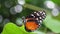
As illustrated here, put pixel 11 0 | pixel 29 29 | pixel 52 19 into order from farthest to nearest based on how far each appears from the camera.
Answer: pixel 52 19 → pixel 11 0 → pixel 29 29

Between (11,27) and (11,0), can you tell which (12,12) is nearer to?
(11,0)

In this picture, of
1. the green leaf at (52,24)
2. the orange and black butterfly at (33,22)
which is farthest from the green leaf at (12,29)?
the green leaf at (52,24)

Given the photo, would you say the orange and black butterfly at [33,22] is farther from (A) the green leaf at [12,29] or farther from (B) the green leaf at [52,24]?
(B) the green leaf at [52,24]

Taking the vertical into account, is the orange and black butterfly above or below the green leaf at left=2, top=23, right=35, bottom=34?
above

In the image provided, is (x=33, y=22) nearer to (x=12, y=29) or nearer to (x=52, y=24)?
(x=12, y=29)

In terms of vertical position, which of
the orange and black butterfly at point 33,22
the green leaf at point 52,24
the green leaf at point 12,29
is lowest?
the green leaf at point 52,24

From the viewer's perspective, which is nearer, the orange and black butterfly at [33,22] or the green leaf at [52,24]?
the orange and black butterfly at [33,22]

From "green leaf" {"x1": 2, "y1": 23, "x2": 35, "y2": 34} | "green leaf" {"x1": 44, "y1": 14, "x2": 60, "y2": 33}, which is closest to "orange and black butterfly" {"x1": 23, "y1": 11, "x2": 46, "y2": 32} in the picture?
"green leaf" {"x1": 2, "y1": 23, "x2": 35, "y2": 34}

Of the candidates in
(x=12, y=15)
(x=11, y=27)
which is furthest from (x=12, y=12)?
(x=11, y=27)

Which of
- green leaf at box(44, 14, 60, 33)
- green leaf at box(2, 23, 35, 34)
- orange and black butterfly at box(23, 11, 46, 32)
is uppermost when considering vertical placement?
orange and black butterfly at box(23, 11, 46, 32)

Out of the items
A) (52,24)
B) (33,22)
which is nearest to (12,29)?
(33,22)

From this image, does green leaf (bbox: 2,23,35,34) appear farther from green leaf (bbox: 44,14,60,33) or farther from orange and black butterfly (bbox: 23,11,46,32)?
green leaf (bbox: 44,14,60,33)
